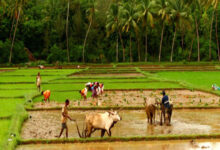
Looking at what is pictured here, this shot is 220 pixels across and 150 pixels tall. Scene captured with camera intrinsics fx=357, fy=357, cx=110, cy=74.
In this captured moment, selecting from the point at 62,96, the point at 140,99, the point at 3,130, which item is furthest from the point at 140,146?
the point at 62,96

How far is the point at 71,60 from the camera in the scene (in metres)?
58.0

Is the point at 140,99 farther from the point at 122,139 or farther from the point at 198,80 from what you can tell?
the point at 198,80

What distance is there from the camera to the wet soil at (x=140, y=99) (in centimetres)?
1819

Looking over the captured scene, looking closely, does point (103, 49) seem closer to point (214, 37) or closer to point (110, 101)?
point (214, 37)

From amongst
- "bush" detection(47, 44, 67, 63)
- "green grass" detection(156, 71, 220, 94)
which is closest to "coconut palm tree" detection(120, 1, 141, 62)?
"bush" detection(47, 44, 67, 63)

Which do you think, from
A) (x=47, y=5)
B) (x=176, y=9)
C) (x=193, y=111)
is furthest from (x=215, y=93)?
(x=47, y=5)

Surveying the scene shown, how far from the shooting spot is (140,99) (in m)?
19.9

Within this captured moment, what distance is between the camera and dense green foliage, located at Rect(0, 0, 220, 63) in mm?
52969

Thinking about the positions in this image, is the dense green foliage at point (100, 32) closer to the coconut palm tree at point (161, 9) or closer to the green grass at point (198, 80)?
the coconut palm tree at point (161, 9)

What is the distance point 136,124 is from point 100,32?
155 ft

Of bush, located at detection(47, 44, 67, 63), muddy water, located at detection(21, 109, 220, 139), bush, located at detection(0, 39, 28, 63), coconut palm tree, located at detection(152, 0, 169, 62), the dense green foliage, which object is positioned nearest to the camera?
muddy water, located at detection(21, 109, 220, 139)

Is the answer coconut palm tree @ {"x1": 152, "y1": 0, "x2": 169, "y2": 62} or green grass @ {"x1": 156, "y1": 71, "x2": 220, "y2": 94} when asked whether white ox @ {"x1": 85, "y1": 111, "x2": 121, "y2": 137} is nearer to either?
green grass @ {"x1": 156, "y1": 71, "x2": 220, "y2": 94}

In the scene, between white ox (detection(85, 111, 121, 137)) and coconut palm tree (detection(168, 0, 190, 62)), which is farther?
coconut palm tree (detection(168, 0, 190, 62))

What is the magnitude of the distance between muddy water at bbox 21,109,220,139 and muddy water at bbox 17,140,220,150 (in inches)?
44.3
